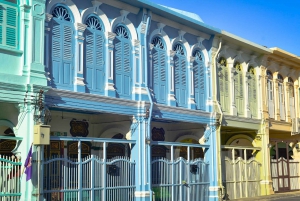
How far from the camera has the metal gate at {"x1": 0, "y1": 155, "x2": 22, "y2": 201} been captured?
37.8 feet

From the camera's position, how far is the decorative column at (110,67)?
1465cm

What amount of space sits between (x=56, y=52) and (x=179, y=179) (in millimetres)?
6302

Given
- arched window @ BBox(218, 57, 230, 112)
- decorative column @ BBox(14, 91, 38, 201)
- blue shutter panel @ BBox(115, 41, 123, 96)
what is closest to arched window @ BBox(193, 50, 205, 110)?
arched window @ BBox(218, 57, 230, 112)

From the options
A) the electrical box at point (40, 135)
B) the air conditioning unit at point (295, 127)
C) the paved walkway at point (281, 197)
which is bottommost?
the paved walkway at point (281, 197)

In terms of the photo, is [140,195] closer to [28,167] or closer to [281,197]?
[28,167]

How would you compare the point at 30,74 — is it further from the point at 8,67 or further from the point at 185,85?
the point at 185,85

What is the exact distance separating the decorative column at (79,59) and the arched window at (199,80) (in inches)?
224

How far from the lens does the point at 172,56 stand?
17.2 meters

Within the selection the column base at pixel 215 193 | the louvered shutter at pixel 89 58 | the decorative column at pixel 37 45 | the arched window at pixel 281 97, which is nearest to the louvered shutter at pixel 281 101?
the arched window at pixel 281 97

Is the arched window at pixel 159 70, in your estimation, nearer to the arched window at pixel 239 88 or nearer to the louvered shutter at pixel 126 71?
the louvered shutter at pixel 126 71

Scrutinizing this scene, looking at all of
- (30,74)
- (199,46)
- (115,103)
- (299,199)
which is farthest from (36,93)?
(299,199)

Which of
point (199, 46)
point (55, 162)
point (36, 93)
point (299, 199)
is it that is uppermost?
point (199, 46)

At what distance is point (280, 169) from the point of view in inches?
918

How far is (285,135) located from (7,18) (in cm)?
1738
